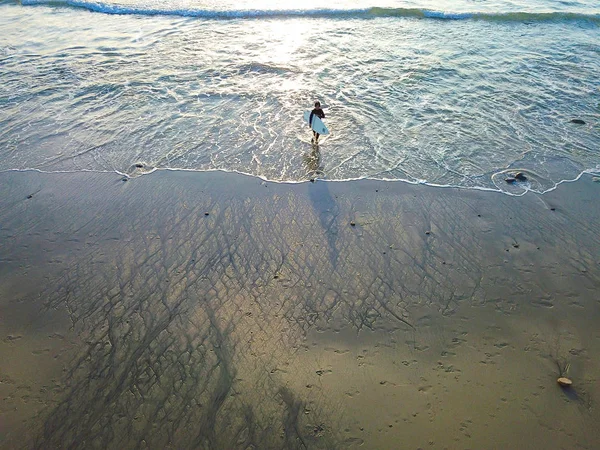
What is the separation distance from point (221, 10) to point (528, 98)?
17369mm

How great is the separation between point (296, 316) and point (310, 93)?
30.2 ft

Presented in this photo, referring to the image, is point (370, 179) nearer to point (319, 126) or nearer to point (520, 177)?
point (319, 126)

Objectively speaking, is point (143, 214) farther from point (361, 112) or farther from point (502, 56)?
point (502, 56)

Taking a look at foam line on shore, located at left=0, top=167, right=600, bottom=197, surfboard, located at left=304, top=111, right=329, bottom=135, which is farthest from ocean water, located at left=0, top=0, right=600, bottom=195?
surfboard, located at left=304, top=111, right=329, bottom=135

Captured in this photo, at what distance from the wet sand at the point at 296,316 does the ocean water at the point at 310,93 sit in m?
1.27

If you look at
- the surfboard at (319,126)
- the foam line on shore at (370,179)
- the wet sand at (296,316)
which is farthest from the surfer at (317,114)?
the wet sand at (296,316)

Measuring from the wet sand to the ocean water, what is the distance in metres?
1.27

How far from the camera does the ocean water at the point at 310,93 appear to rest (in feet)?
32.6

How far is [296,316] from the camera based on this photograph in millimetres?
6195

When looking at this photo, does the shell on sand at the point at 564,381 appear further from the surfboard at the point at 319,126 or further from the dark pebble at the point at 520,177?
the surfboard at the point at 319,126

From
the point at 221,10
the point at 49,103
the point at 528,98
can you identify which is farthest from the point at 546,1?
the point at 49,103

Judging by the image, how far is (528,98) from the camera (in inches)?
508

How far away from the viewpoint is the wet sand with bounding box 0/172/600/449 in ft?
16.2

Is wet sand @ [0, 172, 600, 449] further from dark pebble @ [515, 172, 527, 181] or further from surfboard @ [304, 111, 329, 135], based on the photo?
surfboard @ [304, 111, 329, 135]
